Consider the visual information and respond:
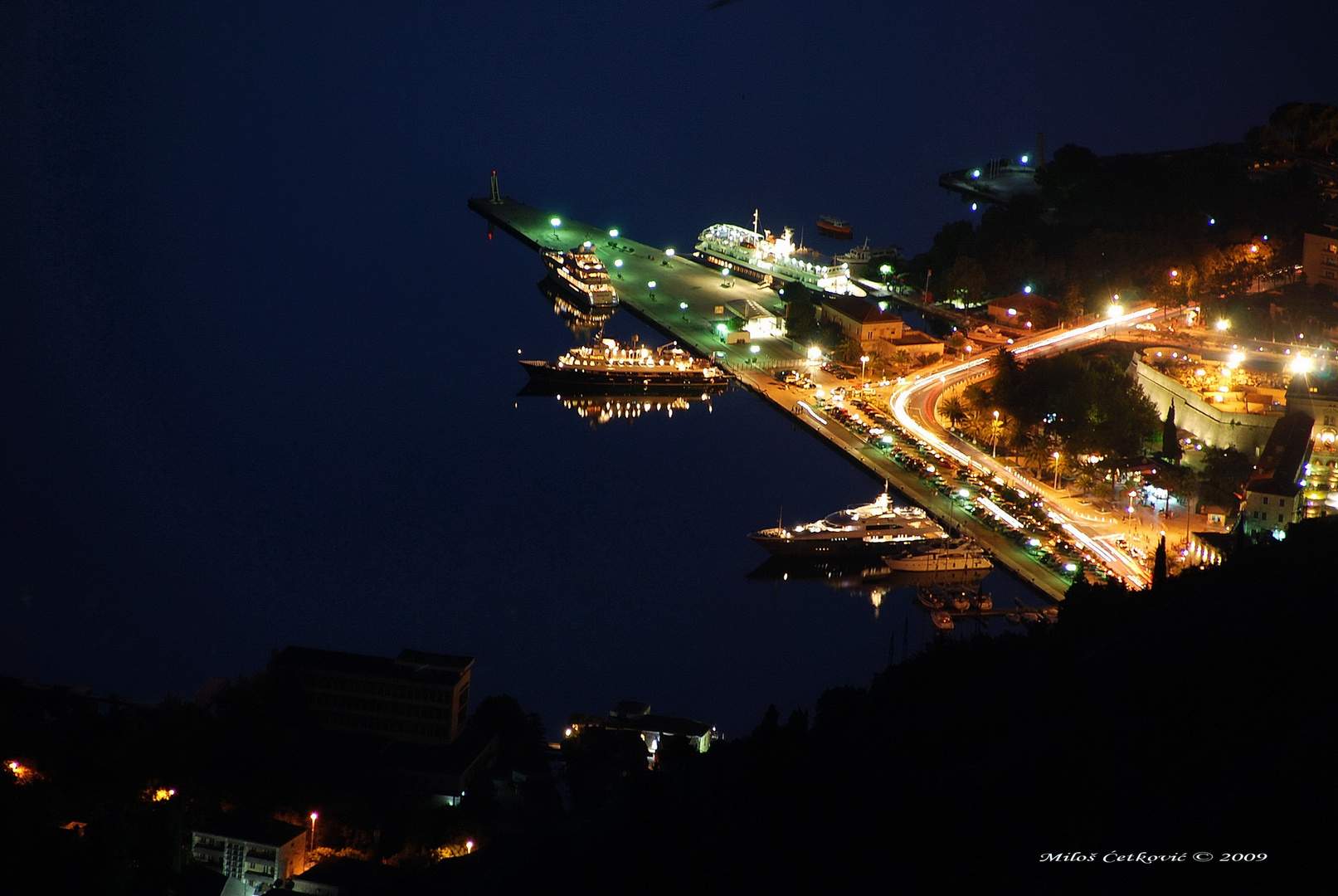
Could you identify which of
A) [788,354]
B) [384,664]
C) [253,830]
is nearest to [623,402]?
[788,354]

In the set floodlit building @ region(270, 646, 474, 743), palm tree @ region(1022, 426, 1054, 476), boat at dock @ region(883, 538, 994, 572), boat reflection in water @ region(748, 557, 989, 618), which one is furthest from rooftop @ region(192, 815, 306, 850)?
palm tree @ region(1022, 426, 1054, 476)

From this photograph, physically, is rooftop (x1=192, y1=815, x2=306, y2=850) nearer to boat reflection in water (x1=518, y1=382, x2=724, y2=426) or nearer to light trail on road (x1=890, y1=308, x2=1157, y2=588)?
light trail on road (x1=890, y1=308, x2=1157, y2=588)

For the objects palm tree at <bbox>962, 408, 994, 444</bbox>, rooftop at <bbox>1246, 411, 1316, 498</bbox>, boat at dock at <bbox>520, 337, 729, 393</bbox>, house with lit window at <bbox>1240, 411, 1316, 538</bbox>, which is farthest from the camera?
boat at dock at <bbox>520, 337, 729, 393</bbox>

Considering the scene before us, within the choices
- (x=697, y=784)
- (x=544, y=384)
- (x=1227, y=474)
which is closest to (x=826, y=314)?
(x=544, y=384)

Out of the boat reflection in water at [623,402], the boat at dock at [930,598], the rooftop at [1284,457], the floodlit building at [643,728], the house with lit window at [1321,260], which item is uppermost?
the house with lit window at [1321,260]

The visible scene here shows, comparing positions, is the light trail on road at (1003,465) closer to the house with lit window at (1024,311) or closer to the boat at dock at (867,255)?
the house with lit window at (1024,311)

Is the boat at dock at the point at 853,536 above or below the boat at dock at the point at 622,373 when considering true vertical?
below


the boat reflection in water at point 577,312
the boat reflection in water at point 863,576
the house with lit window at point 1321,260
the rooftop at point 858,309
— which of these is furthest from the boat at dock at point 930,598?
the house with lit window at point 1321,260
